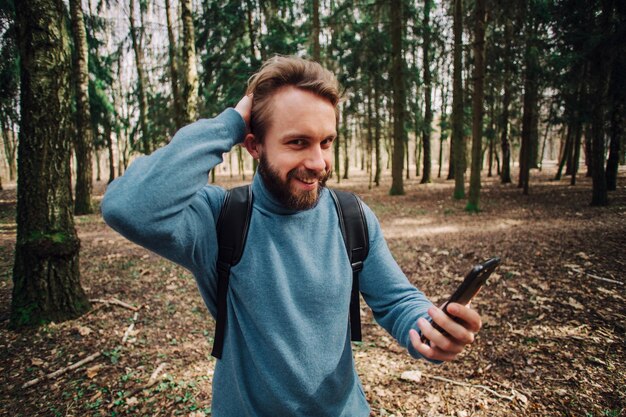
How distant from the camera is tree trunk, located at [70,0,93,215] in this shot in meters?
9.98

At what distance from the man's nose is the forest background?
2816mm

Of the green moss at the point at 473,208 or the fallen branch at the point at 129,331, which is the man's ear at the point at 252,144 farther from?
the green moss at the point at 473,208

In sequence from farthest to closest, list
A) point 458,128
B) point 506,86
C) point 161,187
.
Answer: point 506,86, point 458,128, point 161,187

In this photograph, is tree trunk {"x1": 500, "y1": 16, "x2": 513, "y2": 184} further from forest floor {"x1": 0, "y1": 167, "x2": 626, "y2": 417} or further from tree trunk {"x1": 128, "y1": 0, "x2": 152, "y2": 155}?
tree trunk {"x1": 128, "y1": 0, "x2": 152, "y2": 155}

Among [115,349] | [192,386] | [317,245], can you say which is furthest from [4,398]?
[317,245]

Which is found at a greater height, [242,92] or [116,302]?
[242,92]

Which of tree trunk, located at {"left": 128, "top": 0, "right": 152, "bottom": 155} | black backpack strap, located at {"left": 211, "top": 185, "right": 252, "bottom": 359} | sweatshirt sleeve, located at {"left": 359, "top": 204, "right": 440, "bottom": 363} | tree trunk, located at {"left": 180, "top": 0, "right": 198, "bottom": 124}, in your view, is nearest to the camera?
black backpack strap, located at {"left": 211, "top": 185, "right": 252, "bottom": 359}

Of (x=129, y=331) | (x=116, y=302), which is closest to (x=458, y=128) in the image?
(x=116, y=302)

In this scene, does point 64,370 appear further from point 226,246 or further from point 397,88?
point 397,88

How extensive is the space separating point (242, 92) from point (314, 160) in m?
14.6

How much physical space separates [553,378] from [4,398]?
17.3 ft

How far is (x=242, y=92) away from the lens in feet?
48.7

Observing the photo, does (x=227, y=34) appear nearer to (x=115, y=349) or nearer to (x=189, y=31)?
(x=189, y=31)

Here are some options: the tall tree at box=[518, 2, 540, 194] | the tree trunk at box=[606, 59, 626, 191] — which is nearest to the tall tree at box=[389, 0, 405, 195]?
the tall tree at box=[518, 2, 540, 194]
